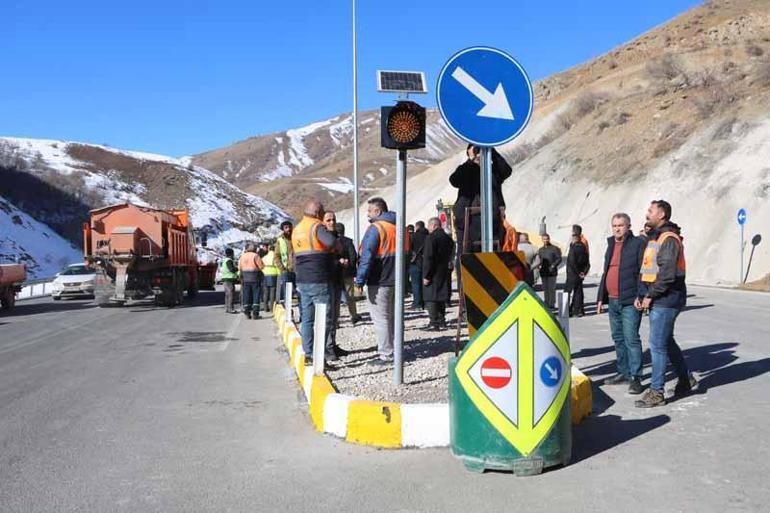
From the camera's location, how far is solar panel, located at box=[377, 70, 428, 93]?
7.15 m

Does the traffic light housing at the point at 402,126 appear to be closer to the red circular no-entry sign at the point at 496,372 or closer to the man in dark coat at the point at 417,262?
the red circular no-entry sign at the point at 496,372

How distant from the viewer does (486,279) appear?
5648 millimetres

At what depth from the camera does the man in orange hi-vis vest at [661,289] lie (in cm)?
681

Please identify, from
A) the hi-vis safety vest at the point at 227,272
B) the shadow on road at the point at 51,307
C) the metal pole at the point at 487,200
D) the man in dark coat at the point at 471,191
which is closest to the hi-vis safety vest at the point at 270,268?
the hi-vis safety vest at the point at 227,272

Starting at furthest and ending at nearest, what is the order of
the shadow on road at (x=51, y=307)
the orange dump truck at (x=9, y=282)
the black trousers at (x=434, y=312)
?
the shadow on road at (x=51, y=307)
the orange dump truck at (x=9, y=282)
the black trousers at (x=434, y=312)

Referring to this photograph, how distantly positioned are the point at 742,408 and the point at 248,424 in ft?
14.3

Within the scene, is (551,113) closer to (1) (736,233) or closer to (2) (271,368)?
(1) (736,233)

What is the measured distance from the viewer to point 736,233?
3075 centimetres

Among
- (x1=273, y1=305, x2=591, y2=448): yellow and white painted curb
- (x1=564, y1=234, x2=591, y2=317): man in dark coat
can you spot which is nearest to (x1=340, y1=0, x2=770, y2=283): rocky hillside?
(x1=564, y1=234, x2=591, y2=317): man in dark coat

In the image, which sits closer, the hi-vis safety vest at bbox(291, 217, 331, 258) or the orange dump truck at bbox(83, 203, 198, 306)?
the hi-vis safety vest at bbox(291, 217, 331, 258)

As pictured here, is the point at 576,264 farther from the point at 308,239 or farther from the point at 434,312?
the point at 308,239

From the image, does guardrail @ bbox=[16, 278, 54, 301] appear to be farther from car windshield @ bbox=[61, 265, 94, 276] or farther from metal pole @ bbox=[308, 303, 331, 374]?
metal pole @ bbox=[308, 303, 331, 374]

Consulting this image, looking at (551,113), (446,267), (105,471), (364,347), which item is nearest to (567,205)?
(551,113)

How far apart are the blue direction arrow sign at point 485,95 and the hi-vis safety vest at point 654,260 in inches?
82.4
